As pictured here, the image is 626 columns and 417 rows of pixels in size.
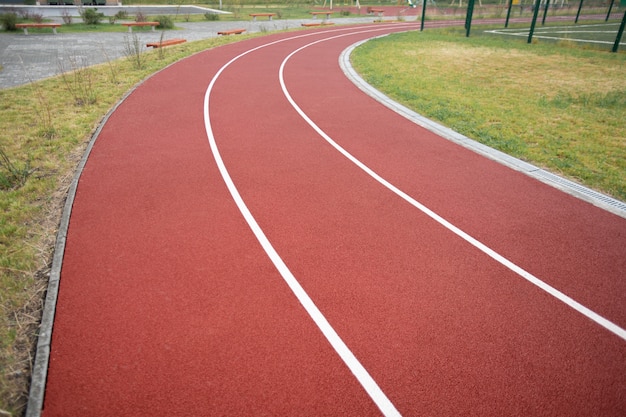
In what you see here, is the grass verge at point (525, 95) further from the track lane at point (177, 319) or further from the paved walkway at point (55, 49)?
the paved walkway at point (55, 49)

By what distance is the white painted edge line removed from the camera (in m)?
5.52

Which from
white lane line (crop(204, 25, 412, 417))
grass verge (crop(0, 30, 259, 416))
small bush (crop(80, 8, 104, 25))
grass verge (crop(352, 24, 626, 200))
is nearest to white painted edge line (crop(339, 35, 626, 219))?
grass verge (crop(352, 24, 626, 200))

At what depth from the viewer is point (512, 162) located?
6.76m

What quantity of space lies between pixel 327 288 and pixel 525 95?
9.61 m

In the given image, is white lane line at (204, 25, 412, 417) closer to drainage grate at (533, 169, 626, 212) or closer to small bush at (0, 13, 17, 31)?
drainage grate at (533, 169, 626, 212)

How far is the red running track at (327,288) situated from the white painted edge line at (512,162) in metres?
0.24

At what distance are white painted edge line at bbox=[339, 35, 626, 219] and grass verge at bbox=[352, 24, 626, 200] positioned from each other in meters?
0.23

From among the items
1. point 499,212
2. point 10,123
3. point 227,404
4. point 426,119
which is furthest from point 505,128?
point 10,123

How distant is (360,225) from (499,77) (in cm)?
1028

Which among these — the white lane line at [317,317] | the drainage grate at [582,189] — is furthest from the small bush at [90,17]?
the drainage grate at [582,189]

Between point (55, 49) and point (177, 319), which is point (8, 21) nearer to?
point (55, 49)

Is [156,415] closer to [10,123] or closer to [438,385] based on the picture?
[438,385]

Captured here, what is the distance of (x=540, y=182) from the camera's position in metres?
6.14

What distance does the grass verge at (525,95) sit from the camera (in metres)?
7.01
